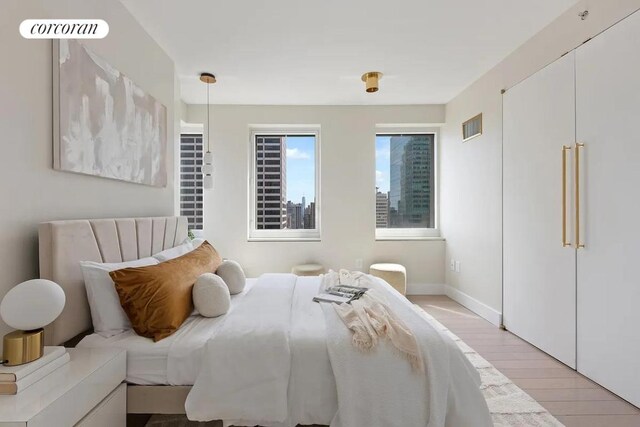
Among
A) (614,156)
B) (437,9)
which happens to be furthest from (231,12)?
(614,156)

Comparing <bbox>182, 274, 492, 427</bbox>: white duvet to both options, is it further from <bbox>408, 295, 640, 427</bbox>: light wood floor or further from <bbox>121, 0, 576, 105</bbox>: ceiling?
<bbox>121, 0, 576, 105</bbox>: ceiling

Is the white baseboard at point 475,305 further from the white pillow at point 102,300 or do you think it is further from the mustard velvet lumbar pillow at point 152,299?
the white pillow at point 102,300

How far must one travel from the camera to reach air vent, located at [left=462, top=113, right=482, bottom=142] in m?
3.30

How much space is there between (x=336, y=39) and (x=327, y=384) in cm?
251

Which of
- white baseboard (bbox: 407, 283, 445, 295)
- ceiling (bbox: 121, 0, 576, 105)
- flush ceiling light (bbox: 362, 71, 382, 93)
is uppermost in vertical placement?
ceiling (bbox: 121, 0, 576, 105)

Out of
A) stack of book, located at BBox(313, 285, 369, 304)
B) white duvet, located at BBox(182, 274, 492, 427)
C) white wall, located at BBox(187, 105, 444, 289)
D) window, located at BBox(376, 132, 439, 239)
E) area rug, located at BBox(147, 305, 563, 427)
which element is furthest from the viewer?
window, located at BBox(376, 132, 439, 239)

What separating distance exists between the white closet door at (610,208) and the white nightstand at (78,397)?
108 inches

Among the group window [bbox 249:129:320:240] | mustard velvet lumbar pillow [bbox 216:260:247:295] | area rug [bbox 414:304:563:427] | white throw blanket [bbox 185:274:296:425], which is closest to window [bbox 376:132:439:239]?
window [bbox 249:129:320:240]

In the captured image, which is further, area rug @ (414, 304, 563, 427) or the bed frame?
area rug @ (414, 304, 563, 427)

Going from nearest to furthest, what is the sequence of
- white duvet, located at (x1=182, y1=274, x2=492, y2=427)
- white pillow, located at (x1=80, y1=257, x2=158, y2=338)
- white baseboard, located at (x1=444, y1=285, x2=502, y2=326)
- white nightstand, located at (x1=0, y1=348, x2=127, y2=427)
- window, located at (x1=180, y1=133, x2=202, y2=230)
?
white nightstand, located at (x1=0, y1=348, x2=127, y2=427), white duvet, located at (x1=182, y1=274, x2=492, y2=427), white pillow, located at (x1=80, y1=257, x2=158, y2=338), white baseboard, located at (x1=444, y1=285, x2=502, y2=326), window, located at (x1=180, y1=133, x2=202, y2=230)

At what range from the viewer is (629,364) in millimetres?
1751

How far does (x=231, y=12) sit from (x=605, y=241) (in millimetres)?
2946

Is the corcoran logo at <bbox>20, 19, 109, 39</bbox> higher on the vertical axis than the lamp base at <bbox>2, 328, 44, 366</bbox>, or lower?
higher

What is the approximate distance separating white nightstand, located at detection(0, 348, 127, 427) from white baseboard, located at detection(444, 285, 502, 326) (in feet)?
10.1
